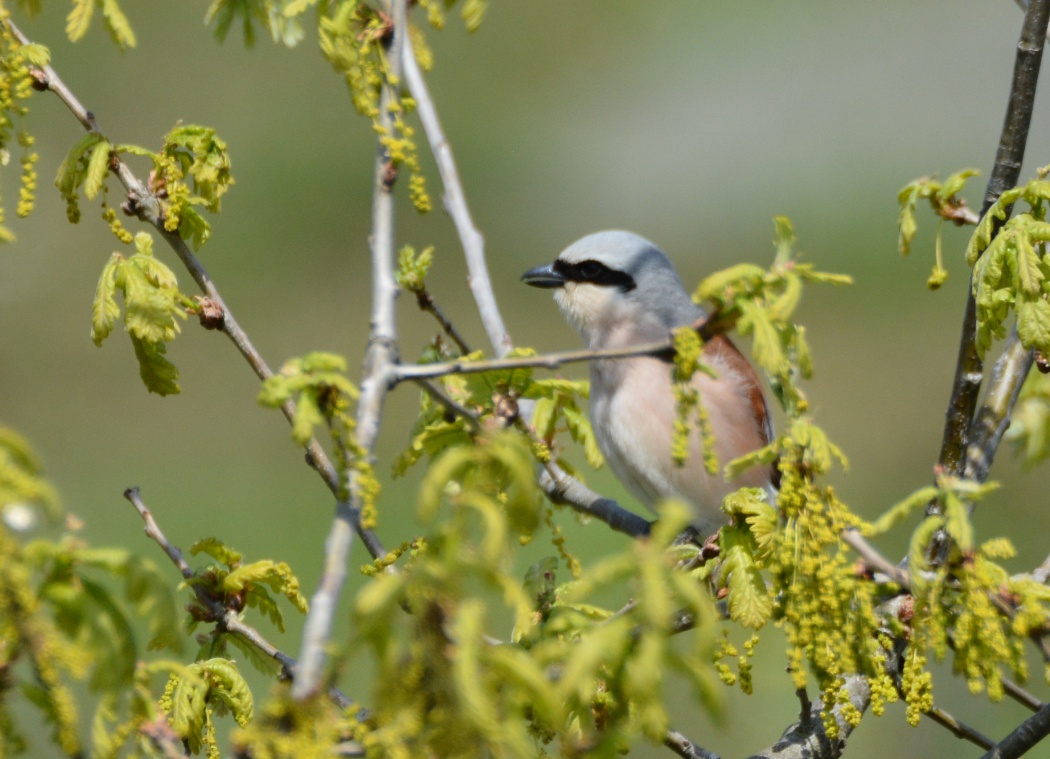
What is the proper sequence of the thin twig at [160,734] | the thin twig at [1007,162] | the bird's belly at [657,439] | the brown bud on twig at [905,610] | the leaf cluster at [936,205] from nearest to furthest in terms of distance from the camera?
the thin twig at [160,734], the brown bud on twig at [905,610], the thin twig at [1007,162], the leaf cluster at [936,205], the bird's belly at [657,439]

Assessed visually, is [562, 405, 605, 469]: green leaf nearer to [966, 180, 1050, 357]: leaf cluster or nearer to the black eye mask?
[966, 180, 1050, 357]: leaf cluster

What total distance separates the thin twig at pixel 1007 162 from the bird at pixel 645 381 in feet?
3.30

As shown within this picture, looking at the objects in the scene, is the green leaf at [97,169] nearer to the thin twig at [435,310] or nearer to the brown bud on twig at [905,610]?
the thin twig at [435,310]

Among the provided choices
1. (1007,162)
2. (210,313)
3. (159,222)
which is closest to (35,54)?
(159,222)

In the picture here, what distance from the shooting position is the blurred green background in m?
9.15

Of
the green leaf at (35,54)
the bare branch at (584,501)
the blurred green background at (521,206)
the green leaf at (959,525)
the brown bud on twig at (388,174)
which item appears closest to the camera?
the green leaf at (959,525)

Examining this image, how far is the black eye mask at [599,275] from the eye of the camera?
13.5ft

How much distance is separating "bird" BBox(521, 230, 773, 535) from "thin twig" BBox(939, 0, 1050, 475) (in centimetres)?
100

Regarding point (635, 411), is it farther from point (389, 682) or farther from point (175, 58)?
point (175, 58)

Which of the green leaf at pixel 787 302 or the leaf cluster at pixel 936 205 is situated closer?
the green leaf at pixel 787 302

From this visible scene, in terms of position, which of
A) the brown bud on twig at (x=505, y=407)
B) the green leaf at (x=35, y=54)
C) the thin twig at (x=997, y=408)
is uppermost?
the green leaf at (x=35, y=54)

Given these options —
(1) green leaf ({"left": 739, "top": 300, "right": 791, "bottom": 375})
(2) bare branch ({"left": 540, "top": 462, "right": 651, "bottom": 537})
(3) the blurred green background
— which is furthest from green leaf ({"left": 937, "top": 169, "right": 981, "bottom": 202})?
(3) the blurred green background

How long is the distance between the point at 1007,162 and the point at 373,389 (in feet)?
5.56

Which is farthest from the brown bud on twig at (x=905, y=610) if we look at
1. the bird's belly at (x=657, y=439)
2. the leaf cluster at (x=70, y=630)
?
the leaf cluster at (x=70, y=630)
